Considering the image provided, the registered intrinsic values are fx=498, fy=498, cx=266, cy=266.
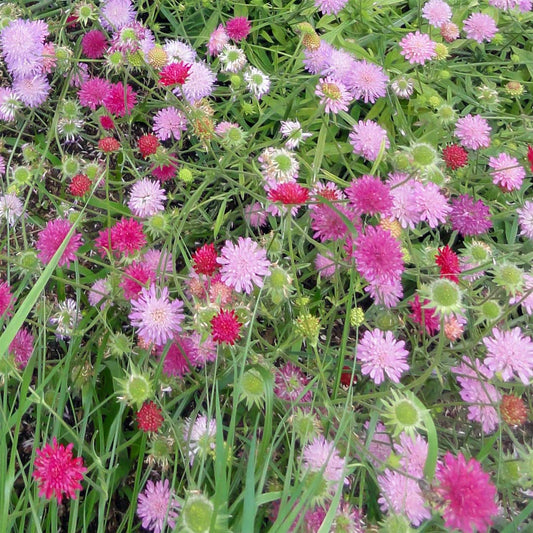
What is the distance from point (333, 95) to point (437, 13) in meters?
0.49

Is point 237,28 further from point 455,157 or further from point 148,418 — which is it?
point 148,418

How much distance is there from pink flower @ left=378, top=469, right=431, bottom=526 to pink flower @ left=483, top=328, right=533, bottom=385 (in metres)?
0.28

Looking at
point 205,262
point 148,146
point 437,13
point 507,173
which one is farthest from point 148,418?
point 437,13

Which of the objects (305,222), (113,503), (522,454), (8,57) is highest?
(8,57)

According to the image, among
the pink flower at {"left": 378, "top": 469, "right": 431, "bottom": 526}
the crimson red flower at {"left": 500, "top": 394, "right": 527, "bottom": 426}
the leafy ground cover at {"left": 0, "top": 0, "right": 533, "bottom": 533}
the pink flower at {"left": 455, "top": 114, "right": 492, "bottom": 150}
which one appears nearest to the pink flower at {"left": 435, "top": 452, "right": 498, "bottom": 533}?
the leafy ground cover at {"left": 0, "top": 0, "right": 533, "bottom": 533}

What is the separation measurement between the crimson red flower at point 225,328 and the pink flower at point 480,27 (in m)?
1.18

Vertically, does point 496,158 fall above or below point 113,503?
above

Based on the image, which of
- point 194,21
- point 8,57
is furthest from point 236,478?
point 194,21

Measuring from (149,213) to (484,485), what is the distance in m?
0.92

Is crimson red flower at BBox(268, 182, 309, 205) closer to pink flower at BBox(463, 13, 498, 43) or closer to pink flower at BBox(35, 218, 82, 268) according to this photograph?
pink flower at BBox(35, 218, 82, 268)

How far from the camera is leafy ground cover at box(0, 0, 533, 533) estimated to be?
0.89m

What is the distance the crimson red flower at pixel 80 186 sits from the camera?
3.87ft

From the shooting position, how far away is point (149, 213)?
49.0 inches

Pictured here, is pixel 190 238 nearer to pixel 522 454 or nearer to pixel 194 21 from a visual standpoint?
pixel 194 21
